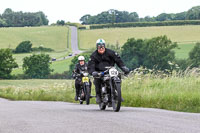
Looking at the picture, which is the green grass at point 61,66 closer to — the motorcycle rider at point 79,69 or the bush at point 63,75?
the bush at point 63,75

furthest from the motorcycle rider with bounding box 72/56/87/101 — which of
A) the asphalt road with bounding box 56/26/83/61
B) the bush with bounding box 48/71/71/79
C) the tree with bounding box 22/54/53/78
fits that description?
the asphalt road with bounding box 56/26/83/61

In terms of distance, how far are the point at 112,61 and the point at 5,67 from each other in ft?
343

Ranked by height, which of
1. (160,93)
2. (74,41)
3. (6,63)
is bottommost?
(6,63)

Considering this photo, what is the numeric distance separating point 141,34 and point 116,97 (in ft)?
406

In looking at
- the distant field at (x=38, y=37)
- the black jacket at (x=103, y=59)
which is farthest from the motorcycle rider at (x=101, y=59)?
the distant field at (x=38, y=37)

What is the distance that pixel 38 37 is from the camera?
149 m

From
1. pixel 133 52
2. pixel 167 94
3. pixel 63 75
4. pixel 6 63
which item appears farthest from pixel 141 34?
pixel 167 94

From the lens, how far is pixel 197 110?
11789mm

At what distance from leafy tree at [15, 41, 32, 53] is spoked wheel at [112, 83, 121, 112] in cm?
12242

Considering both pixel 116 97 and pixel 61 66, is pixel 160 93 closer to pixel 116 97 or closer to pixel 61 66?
pixel 116 97

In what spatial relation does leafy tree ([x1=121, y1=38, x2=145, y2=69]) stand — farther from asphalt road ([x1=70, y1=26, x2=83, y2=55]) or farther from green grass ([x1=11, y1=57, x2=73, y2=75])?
asphalt road ([x1=70, y1=26, x2=83, y2=55])

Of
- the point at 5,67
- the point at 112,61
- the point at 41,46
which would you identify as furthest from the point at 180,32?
the point at 112,61

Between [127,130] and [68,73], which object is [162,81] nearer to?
[127,130]

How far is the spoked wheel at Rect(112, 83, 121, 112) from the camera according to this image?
11383mm
